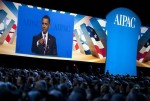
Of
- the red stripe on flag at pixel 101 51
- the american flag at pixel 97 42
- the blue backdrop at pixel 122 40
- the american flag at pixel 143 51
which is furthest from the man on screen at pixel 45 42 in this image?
the american flag at pixel 143 51

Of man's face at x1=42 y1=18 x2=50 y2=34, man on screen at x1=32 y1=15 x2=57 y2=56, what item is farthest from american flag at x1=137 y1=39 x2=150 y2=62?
man's face at x1=42 y1=18 x2=50 y2=34

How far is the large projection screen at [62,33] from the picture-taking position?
17.7 metres

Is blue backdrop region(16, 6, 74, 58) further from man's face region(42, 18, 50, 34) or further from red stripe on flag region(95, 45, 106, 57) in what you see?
red stripe on flag region(95, 45, 106, 57)

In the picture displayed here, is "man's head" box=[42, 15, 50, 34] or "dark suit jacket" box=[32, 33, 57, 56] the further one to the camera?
"man's head" box=[42, 15, 50, 34]

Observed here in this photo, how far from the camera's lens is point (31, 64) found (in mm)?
18844

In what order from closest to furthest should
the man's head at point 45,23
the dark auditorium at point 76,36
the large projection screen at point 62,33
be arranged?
the large projection screen at point 62,33
the dark auditorium at point 76,36
the man's head at point 45,23

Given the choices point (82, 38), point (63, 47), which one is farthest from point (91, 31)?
point (63, 47)

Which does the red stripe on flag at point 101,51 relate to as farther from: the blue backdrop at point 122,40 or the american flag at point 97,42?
the blue backdrop at point 122,40

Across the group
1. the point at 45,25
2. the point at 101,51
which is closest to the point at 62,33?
the point at 45,25

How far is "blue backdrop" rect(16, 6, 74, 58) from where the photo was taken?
18.0 metres

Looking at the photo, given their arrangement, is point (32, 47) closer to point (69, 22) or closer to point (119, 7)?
point (69, 22)

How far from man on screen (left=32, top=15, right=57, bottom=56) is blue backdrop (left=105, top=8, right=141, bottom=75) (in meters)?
4.19

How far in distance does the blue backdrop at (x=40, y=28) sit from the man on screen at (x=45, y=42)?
212mm

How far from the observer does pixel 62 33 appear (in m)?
19.4
